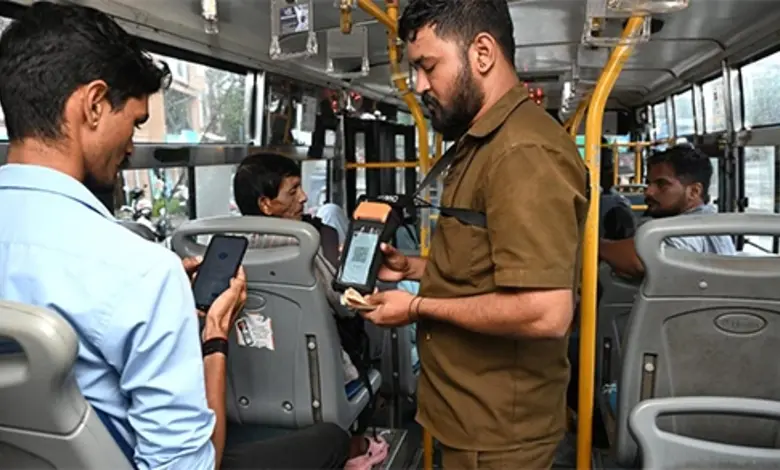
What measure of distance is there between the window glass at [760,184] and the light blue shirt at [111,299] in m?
3.98

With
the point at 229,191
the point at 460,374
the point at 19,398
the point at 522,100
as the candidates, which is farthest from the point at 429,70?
the point at 229,191

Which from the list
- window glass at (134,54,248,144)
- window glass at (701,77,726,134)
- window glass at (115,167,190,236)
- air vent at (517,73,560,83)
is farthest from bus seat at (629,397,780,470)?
air vent at (517,73,560,83)

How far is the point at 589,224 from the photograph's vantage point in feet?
6.47

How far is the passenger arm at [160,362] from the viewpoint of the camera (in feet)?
2.99

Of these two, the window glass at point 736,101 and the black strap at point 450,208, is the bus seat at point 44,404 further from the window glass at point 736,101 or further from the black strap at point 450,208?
the window glass at point 736,101

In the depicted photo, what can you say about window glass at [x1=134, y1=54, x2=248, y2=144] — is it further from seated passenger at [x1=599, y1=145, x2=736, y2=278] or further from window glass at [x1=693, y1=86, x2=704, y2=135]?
window glass at [x1=693, y1=86, x2=704, y2=135]

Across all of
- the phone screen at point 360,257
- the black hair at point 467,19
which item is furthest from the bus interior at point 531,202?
the phone screen at point 360,257

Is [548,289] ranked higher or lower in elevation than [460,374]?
higher

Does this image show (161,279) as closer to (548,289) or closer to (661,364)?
(548,289)

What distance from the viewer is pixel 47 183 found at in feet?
3.14

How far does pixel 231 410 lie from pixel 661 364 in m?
1.46

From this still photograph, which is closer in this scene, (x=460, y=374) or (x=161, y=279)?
(x=161, y=279)

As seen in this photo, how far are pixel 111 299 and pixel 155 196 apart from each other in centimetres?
249

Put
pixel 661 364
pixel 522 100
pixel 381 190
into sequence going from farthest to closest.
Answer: pixel 381 190, pixel 661 364, pixel 522 100
